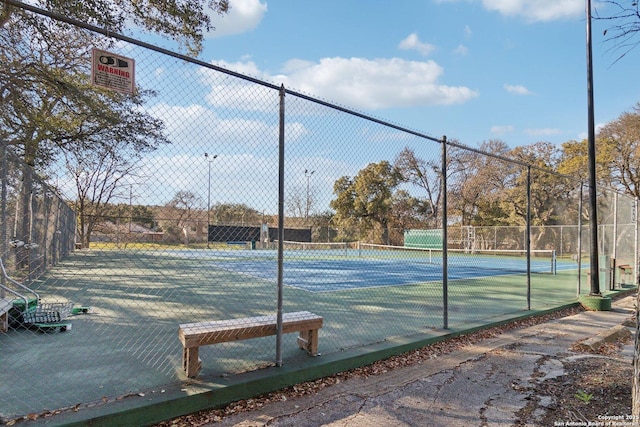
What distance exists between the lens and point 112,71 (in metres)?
2.81

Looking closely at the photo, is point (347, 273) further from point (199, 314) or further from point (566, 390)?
point (566, 390)

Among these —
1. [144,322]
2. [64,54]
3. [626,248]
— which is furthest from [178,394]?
[626,248]

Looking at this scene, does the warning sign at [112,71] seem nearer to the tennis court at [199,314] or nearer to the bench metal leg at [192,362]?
the tennis court at [199,314]

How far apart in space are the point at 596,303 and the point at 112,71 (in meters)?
9.33

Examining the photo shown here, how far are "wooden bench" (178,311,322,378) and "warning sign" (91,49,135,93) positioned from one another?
2090 millimetres

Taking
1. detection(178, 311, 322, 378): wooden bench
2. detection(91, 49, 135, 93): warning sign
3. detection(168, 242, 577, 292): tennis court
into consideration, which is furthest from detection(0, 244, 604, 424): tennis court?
detection(91, 49, 135, 93): warning sign

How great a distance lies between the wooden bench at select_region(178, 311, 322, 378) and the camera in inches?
131

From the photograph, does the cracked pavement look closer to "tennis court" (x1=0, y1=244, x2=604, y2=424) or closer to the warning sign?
"tennis court" (x1=0, y1=244, x2=604, y2=424)

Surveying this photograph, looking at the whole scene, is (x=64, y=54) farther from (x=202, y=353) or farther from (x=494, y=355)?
(x=494, y=355)

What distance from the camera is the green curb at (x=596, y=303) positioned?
781 cm

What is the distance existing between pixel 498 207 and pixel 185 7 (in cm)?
3240

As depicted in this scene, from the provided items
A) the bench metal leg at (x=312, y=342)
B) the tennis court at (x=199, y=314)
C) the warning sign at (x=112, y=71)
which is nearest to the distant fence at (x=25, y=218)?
the tennis court at (x=199, y=314)

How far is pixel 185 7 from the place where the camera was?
8.60m

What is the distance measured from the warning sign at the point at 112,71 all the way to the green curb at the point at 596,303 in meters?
9.16
